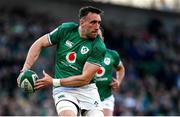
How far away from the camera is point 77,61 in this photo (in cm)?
972

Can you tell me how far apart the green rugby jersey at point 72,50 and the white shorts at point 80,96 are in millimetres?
196

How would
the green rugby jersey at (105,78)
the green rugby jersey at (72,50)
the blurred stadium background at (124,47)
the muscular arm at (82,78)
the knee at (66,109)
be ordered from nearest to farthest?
1. the knee at (66,109)
2. the muscular arm at (82,78)
3. the green rugby jersey at (72,50)
4. the green rugby jersey at (105,78)
5. the blurred stadium background at (124,47)

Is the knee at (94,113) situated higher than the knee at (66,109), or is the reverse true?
the knee at (66,109)

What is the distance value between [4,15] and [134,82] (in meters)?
4.58

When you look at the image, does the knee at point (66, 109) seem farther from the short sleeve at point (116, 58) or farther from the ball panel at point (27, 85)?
the short sleeve at point (116, 58)

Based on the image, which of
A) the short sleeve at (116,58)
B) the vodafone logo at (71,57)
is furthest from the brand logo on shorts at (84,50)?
the short sleeve at (116,58)

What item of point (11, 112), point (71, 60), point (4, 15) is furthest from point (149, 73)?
point (71, 60)

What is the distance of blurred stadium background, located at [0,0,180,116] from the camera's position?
19.5 metres

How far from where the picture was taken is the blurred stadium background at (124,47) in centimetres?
1947

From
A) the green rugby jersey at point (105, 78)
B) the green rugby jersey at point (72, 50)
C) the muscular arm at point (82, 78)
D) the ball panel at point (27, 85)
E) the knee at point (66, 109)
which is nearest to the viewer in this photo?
the ball panel at point (27, 85)

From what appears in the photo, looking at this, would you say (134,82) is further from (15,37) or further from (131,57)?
(15,37)

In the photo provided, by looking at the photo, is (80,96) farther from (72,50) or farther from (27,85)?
(27,85)

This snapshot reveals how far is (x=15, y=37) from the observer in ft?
67.8

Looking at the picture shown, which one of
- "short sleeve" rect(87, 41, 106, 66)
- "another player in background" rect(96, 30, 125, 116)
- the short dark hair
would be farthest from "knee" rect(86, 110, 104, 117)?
"another player in background" rect(96, 30, 125, 116)
